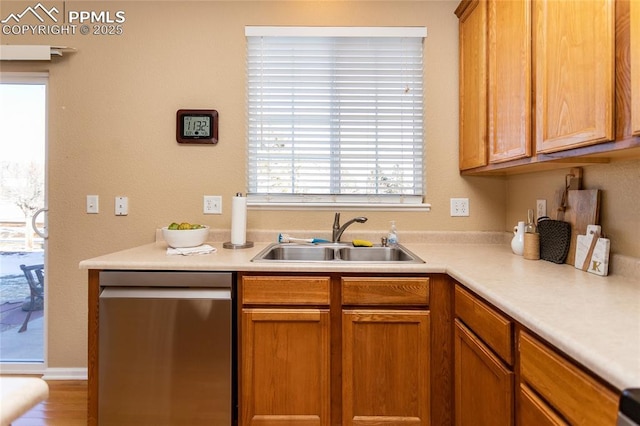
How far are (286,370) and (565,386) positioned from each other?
1.07 meters

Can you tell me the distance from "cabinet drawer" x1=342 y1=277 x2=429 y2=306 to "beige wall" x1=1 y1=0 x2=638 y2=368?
712 mm

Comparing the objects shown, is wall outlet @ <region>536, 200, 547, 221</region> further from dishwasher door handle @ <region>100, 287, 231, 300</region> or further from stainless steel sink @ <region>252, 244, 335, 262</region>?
dishwasher door handle @ <region>100, 287, 231, 300</region>

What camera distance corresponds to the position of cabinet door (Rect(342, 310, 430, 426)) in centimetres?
149

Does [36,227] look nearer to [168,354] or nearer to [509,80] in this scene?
[168,354]

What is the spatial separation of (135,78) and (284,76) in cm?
98

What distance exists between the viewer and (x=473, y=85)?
75.1 inches

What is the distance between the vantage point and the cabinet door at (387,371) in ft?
4.88

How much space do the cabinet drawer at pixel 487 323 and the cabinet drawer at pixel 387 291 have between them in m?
0.15

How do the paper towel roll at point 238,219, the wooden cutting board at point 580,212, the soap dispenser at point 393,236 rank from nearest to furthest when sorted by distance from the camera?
1. the wooden cutting board at point 580,212
2. the paper towel roll at point 238,219
3. the soap dispenser at point 393,236

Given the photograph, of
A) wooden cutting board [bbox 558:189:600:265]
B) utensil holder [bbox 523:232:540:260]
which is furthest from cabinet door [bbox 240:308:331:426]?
wooden cutting board [bbox 558:189:600:265]

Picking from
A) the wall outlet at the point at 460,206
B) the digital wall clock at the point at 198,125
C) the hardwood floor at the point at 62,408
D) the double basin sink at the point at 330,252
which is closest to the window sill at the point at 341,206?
the wall outlet at the point at 460,206

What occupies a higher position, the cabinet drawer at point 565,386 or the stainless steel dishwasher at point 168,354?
the cabinet drawer at point 565,386

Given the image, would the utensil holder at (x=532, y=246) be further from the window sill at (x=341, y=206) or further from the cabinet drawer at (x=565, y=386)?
the cabinet drawer at (x=565, y=386)

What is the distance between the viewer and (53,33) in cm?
218
